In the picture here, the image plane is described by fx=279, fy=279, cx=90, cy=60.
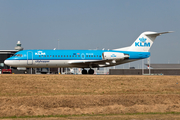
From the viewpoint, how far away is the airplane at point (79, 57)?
4634cm

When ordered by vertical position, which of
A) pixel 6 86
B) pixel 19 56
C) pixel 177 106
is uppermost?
pixel 19 56

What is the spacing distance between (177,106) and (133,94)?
439 centimetres

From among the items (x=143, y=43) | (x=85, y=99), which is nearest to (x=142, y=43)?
(x=143, y=43)

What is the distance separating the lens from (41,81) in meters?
→ 32.4

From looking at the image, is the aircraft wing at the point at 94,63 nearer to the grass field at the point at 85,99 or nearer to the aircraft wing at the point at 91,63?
the aircraft wing at the point at 91,63

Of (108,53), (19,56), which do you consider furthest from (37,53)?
(108,53)

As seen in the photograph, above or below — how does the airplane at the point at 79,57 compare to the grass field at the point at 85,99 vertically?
above

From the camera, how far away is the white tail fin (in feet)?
166

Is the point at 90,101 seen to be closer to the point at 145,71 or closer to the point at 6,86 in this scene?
the point at 6,86

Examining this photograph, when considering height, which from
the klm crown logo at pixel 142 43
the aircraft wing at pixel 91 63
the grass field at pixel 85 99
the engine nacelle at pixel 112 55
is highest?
the klm crown logo at pixel 142 43

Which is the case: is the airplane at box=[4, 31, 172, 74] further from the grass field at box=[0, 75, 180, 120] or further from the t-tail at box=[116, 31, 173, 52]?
the grass field at box=[0, 75, 180, 120]

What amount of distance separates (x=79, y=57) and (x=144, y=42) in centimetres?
1237

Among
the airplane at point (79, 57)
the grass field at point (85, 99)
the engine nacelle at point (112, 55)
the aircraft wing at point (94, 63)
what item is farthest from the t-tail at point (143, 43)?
the grass field at point (85, 99)

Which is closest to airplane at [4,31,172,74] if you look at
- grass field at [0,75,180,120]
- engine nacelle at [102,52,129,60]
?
engine nacelle at [102,52,129,60]
